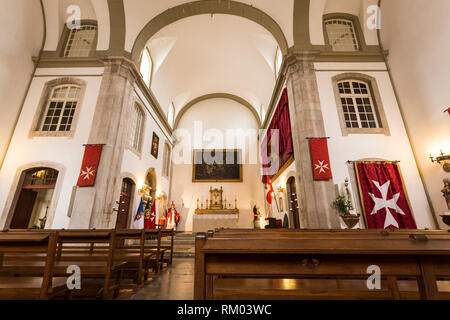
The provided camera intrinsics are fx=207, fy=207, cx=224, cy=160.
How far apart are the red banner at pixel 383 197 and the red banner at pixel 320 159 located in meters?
0.92

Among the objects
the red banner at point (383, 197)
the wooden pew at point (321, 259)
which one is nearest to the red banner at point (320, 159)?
the red banner at point (383, 197)

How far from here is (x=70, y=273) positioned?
2.10 metres

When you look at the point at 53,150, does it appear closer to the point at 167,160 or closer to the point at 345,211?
the point at 167,160

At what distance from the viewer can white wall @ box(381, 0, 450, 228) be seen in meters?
5.04

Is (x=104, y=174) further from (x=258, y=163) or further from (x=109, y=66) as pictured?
(x=258, y=163)

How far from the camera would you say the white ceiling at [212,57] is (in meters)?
9.12

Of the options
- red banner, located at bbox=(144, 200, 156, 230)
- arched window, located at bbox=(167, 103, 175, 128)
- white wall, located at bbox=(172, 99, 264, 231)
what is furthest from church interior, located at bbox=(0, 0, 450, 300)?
white wall, located at bbox=(172, 99, 264, 231)

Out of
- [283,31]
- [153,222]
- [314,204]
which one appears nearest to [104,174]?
[153,222]

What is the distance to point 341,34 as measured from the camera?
807cm

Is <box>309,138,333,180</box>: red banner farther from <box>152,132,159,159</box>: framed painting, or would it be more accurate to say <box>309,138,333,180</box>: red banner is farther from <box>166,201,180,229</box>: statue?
<box>166,201,180,229</box>: statue

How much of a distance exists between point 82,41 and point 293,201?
10.4 metres

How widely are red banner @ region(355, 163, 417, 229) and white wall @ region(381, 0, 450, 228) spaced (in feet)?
2.31

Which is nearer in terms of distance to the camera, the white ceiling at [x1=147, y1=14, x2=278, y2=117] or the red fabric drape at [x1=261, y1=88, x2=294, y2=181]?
the red fabric drape at [x1=261, y1=88, x2=294, y2=181]

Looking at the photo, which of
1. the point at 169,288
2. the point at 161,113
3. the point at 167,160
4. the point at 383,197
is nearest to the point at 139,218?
the point at 167,160
